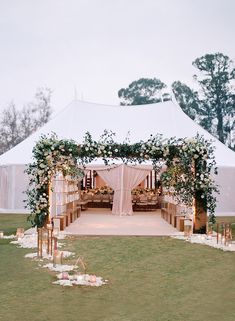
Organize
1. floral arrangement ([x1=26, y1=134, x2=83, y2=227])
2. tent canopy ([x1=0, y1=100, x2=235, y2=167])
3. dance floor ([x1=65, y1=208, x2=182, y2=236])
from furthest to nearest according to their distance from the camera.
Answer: tent canopy ([x1=0, y1=100, x2=235, y2=167])
dance floor ([x1=65, y1=208, x2=182, y2=236])
floral arrangement ([x1=26, y1=134, x2=83, y2=227])

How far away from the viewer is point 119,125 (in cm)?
1870

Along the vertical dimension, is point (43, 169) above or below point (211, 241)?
above

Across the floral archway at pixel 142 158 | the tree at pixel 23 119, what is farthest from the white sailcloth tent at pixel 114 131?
the tree at pixel 23 119

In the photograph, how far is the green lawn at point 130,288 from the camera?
503cm

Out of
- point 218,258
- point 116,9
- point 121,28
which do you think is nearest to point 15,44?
point 121,28

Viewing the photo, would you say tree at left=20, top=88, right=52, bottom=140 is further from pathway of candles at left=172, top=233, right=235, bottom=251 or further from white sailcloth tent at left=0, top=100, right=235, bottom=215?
pathway of candles at left=172, top=233, right=235, bottom=251

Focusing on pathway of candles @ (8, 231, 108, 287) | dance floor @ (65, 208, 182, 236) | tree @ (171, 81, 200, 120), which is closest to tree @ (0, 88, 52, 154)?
tree @ (171, 81, 200, 120)

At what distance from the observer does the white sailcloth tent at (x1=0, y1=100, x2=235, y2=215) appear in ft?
59.4

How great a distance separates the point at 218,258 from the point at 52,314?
4443 millimetres

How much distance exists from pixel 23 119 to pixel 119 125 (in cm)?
1924

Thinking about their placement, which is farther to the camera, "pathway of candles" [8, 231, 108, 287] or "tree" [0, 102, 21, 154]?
"tree" [0, 102, 21, 154]

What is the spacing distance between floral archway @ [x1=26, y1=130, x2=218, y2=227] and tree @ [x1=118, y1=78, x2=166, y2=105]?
2776 centimetres

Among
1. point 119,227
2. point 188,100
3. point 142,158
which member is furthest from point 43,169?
point 188,100

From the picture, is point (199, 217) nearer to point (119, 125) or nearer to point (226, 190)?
point (226, 190)
